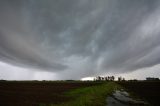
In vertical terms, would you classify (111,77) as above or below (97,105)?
above

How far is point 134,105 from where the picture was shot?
22.2 m

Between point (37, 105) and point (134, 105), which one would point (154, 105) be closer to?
point (134, 105)

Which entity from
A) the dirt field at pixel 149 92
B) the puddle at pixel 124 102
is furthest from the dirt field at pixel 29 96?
the dirt field at pixel 149 92

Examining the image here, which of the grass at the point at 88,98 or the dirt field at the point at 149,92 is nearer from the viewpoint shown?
the grass at the point at 88,98

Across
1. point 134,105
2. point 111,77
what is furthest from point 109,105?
point 111,77

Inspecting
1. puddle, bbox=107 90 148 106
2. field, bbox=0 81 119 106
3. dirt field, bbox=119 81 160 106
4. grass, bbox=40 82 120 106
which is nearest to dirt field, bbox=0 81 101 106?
field, bbox=0 81 119 106

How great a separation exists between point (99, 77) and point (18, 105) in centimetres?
13171

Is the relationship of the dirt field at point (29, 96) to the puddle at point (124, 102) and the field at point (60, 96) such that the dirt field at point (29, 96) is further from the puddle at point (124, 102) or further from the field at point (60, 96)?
the puddle at point (124, 102)

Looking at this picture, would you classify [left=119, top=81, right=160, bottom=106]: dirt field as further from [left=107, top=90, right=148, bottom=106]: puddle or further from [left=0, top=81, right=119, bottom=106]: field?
[left=0, top=81, right=119, bottom=106]: field

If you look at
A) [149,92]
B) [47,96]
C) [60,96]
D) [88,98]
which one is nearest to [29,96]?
[47,96]

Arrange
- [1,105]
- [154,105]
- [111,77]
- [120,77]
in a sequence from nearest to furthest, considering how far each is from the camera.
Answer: [1,105]
[154,105]
[111,77]
[120,77]

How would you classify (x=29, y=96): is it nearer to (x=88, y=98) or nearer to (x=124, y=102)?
(x=88, y=98)

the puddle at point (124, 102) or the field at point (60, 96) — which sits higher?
the field at point (60, 96)

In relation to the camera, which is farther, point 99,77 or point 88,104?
point 99,77
